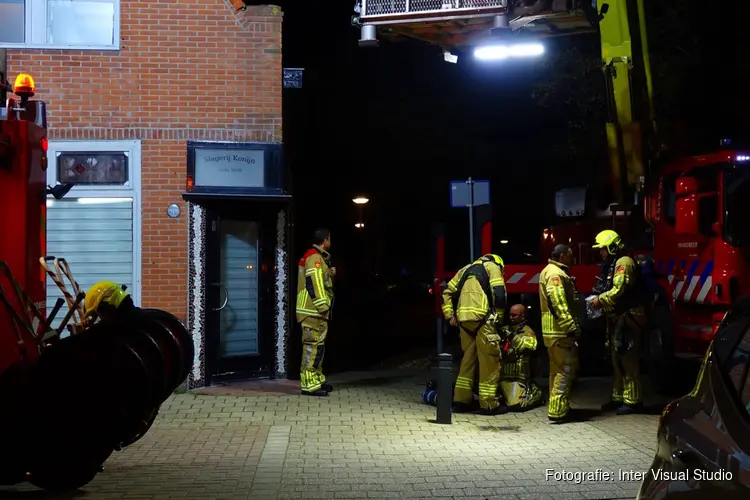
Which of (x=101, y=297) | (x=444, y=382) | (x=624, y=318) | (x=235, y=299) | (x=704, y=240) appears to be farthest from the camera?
(x=235, y=299)

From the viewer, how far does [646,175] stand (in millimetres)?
11508

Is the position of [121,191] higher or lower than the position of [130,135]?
lower

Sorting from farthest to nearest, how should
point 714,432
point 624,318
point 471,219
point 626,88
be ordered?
point 626,88
point 471,219
point 624,318
point 714,432

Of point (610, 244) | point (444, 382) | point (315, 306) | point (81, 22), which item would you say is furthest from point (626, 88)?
point (81, 22)

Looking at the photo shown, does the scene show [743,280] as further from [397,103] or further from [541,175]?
[541,175]

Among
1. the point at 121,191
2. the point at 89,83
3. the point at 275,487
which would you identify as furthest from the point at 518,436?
the point at 89,83

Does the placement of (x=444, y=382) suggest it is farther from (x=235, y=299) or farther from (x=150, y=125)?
(x=150, y=125)

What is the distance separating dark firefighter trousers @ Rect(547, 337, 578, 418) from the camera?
866 centimetres

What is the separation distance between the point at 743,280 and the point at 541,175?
1969 centimetres

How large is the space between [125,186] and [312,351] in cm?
317

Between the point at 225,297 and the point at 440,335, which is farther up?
the point at 225,297

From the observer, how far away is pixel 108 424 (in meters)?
5.37

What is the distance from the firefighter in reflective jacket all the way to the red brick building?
2.76 m

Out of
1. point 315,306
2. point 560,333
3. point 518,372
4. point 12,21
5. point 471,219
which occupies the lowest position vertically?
point 518,372
